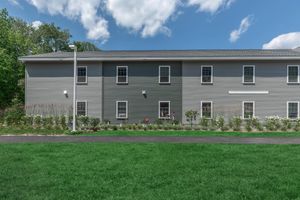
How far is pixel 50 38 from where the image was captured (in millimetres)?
55531

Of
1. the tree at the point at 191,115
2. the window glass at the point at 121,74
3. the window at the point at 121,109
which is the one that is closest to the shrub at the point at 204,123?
the tree at the point at 191,115

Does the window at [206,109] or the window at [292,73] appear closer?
the window at [292,73]

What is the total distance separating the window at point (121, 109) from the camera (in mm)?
26516

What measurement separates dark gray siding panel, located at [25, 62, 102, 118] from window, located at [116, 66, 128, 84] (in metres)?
1.38

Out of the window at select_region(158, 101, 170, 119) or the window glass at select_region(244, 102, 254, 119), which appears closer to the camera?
the window glass at select_region(244, 102, 254, 119)

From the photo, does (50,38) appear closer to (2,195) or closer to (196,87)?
(196,87)

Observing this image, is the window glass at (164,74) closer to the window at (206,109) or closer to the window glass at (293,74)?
the window at (206,109)

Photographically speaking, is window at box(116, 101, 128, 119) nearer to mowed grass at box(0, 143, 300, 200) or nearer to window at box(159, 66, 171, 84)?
window at box(159, 66, 171, 84)

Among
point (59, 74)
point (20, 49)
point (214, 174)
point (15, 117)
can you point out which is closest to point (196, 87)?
point (59, 74)

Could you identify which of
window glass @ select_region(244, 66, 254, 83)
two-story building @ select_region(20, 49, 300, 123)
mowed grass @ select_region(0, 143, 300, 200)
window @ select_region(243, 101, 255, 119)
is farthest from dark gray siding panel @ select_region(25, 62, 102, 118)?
mowed grass @ select_region(0, 143, 300, 200)

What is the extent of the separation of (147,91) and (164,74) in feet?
6.01

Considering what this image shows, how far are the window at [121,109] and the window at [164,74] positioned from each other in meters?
3.29

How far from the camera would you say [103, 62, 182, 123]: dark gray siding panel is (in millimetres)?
26297

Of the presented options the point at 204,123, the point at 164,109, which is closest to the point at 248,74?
the point at 204,123
